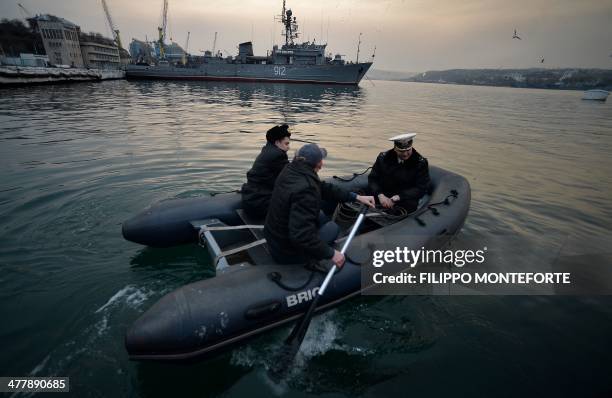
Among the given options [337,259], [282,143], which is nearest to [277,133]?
[282,143]

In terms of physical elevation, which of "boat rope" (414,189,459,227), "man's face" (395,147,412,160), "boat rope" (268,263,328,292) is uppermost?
"man's face" (395,147,412,160)

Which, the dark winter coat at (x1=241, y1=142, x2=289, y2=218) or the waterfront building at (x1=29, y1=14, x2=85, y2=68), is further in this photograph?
the waterfront building at (x1=29, y1=14, x2=85, y2=68)

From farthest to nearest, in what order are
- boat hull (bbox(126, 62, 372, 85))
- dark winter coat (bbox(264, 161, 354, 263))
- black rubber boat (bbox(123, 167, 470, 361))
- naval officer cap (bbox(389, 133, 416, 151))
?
boat hull (bbox(126, 62, 372, 85)), naval officer cap (bbox(389, 133, 416, 151)), dark winter coat (bbox(264, 161, 354, 263)), black rubber boat (bbox(123, 167, 470, 361))

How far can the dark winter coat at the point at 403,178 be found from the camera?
6.08m

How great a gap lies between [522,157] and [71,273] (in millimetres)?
16938

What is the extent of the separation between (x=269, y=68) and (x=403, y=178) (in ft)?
207

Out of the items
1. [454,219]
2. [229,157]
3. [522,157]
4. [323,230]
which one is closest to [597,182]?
[522,157]

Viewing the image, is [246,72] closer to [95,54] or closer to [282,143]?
[282,143]

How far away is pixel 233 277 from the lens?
3842mm

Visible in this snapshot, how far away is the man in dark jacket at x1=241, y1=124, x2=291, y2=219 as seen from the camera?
16.4 feet

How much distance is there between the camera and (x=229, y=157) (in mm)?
11789

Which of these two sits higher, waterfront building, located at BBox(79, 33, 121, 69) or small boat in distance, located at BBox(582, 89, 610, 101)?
waterfront building, located at BBox(79, 33, 121, 69)

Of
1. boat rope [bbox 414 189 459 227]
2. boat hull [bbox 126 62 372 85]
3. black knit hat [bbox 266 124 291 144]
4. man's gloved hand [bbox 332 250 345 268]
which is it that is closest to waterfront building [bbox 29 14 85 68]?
boat hull [bbox 126 62 372 85]

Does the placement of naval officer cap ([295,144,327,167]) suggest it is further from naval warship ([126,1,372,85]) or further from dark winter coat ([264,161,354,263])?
naval warship ([126,1,372,85])
